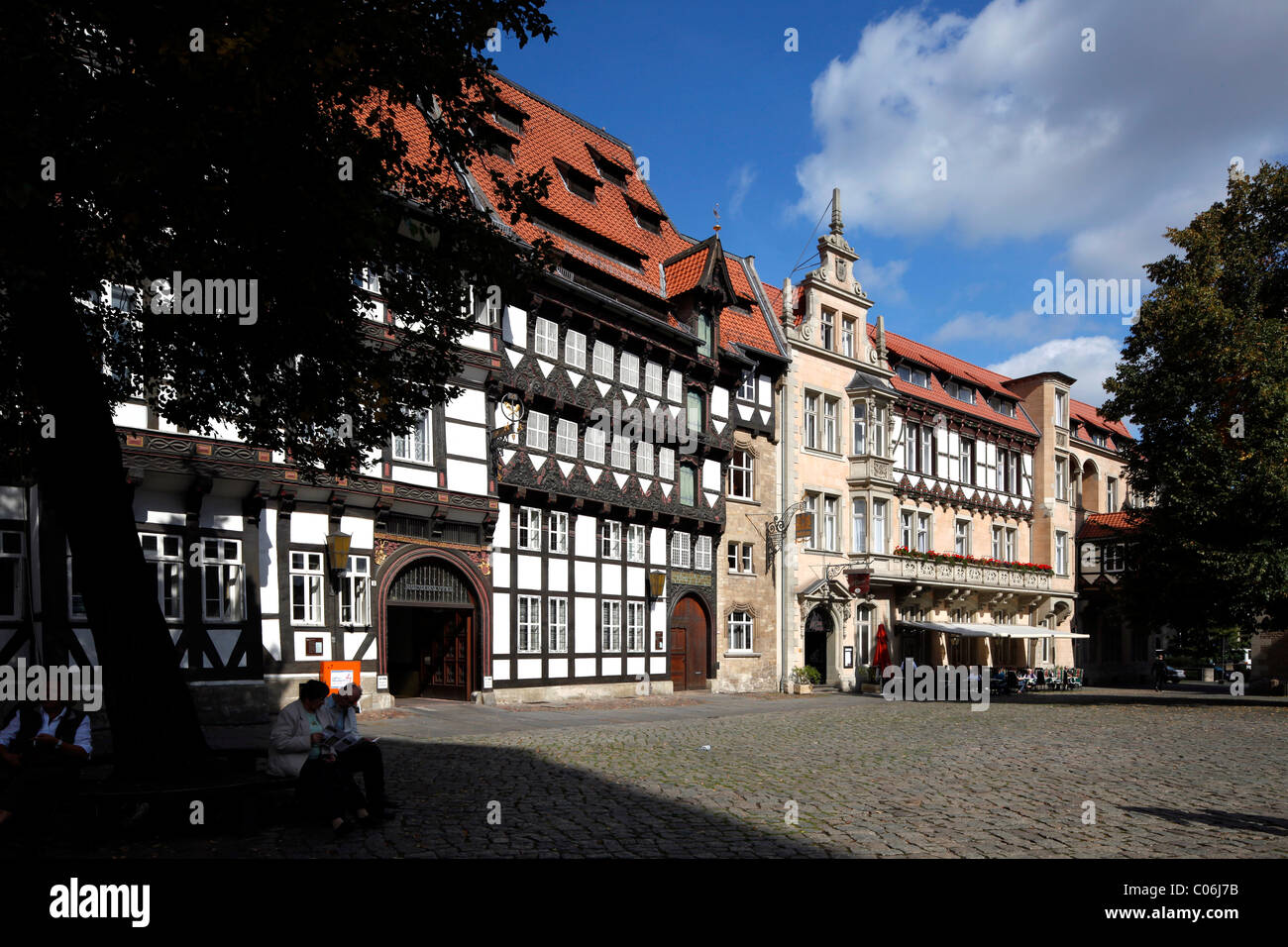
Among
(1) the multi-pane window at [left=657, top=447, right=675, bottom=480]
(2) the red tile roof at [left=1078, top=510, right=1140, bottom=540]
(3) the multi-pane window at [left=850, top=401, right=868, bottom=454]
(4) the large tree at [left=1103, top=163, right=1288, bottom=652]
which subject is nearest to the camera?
(4) the large tree at [left=1103, top=163, right=1288, bottom=652]

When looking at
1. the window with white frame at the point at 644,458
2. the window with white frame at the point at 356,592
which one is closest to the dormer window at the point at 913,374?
the window with white frame at the point at 644,458

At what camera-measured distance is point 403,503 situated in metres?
A: 23.5

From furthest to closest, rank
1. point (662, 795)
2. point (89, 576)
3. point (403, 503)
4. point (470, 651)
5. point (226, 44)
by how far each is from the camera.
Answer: point (470, 651)
point (403, 503)
point (662, 795)
point (89, 576)
point (226, 44)

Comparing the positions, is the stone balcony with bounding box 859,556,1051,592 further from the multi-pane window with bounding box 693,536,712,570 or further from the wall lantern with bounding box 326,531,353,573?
the wall lantern with bounding box 326,531,353,573

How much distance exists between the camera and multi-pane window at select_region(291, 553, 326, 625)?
21.7 metres

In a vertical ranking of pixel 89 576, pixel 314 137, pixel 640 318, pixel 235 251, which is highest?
pixel 640 318

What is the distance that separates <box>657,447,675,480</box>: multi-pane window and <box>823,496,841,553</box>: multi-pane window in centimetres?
887

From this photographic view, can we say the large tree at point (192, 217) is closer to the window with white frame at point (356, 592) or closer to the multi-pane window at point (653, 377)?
the window with white frame at point (356, 592)

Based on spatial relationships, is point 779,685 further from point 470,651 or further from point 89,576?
point 89,576

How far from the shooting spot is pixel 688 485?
32.7 metres

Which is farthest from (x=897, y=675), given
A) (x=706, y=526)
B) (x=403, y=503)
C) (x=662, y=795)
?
(x=662, y=795)

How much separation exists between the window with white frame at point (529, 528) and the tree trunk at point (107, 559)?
17.1 m

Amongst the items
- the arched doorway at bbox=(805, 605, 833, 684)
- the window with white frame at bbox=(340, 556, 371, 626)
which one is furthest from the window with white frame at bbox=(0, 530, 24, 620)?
the arched doorway at bbox=(805, 605, 833, 684)
